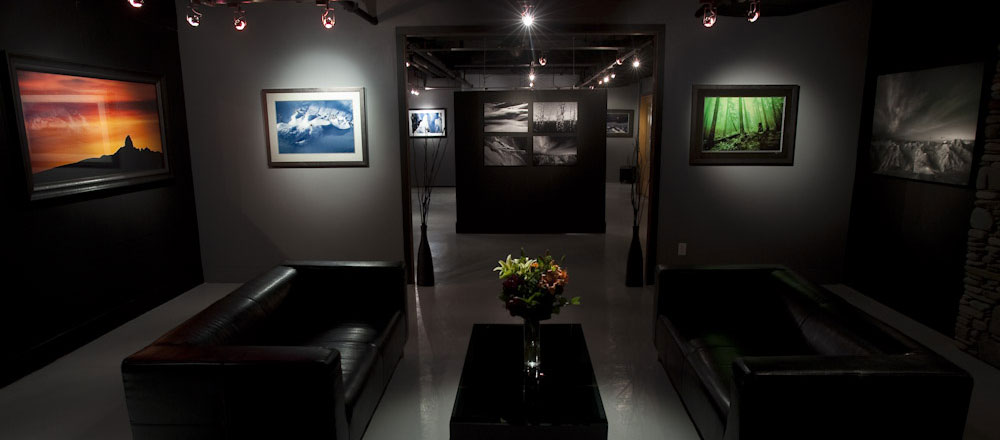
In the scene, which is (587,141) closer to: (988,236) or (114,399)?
(988,236)

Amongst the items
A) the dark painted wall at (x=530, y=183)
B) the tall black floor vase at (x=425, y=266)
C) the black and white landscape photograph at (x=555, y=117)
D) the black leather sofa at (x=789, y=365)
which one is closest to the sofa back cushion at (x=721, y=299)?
the black leather sofa at (x=789, y=365)

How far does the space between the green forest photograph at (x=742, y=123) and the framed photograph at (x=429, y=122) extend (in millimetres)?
8970

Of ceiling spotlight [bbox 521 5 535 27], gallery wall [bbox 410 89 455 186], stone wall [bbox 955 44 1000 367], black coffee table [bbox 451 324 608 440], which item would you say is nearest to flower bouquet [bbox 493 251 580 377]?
black coffee table [bbox 451 324 608 440]

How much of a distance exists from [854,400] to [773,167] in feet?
11.9

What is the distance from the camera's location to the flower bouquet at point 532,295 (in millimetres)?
2617

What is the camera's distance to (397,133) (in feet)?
17.2

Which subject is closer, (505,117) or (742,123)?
(742,123)

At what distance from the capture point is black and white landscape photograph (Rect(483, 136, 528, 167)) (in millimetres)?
7789

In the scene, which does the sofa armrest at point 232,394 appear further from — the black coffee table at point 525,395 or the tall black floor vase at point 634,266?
the tall black floor vase at point 634,266

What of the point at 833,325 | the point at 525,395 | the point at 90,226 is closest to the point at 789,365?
the point at 833,325

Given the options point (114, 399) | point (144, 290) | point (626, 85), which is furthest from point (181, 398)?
point (626, 85)

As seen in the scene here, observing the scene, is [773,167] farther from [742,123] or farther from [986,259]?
[986,259]

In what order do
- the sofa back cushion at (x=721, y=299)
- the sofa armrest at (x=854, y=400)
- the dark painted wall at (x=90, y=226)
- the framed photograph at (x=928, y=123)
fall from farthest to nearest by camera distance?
the framed photograph at (x=928, y=123)
the dark painted wall at (x=90, y=226)
the sofa back cushion at (x=721, y=299)
the sofa armrest at (x=854, y=400)

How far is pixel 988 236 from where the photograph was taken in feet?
11.7
